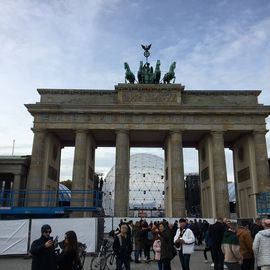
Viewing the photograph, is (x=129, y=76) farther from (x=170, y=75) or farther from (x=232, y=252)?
(x=232, y=252)

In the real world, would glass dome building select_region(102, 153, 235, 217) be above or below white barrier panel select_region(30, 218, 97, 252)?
above

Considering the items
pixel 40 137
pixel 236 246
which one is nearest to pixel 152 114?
pixel 40 137

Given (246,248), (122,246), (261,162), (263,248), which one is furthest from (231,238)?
(261,162)

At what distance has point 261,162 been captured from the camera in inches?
1553

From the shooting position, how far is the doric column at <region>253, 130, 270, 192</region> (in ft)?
127

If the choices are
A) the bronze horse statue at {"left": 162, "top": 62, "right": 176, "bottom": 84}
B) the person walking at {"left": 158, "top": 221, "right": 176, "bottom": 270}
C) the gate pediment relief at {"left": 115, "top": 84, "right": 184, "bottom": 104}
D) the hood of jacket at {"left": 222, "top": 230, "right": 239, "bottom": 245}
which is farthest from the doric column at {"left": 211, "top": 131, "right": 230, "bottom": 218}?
the hood of jacket at {"left": 222, "top": 230, "right": 239, "bottom": 245}

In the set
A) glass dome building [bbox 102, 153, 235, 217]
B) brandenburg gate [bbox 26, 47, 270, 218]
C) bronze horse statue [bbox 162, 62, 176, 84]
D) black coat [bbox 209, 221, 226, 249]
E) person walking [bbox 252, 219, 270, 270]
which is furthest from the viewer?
glass dome building [bbox 102, 153, 235, 217]

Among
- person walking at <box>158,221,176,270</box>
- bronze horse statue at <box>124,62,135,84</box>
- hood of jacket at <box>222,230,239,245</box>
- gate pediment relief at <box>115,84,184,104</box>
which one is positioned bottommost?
person walking at <box>158,221,176,270</box>

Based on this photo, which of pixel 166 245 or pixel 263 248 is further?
pixel 166 245

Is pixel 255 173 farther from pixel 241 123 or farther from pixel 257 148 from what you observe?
pixel 241 123

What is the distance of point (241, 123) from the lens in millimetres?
41250

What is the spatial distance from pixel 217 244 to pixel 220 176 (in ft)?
91.2

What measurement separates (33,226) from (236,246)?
40.6 feet

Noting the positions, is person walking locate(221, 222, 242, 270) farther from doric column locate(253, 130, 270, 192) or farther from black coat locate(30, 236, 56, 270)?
doric column locate(253, 130, 270, 192)
